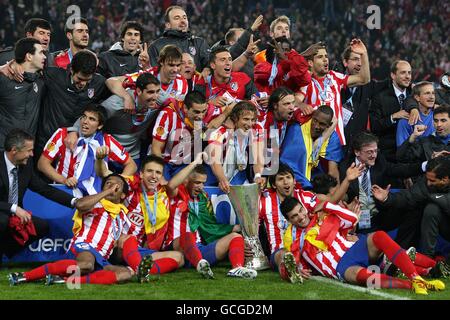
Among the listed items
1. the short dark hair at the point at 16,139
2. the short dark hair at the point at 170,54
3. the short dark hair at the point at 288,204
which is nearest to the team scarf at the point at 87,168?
the short dark hair at the point at 16,139

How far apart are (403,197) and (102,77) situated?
2955mm

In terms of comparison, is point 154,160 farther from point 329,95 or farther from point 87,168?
point 329,95

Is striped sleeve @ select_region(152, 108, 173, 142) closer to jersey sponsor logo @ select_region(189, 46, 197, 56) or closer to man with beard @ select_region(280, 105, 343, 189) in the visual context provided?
man with beard @ select_region(280, 105, 343, 189)

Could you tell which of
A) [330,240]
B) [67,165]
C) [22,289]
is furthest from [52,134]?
[330,240]

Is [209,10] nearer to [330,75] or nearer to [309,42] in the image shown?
[309,42]

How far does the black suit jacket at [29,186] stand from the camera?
25.2 feet

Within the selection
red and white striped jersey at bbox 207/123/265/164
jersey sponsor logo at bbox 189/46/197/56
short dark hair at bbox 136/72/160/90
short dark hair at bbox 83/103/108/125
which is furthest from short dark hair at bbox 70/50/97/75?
jersey sponsor logo at bbox 189/46/197/56

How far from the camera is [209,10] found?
2167 centimetres

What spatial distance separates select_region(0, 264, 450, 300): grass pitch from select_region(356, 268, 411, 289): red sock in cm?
8

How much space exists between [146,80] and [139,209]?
1.20m

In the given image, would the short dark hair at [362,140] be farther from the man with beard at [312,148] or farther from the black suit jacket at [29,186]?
the black suit jacket at [29,186]

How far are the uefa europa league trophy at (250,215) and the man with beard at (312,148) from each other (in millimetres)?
687

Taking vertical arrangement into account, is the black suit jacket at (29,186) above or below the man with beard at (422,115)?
below

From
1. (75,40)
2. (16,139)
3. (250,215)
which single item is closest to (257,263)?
(250,215)
